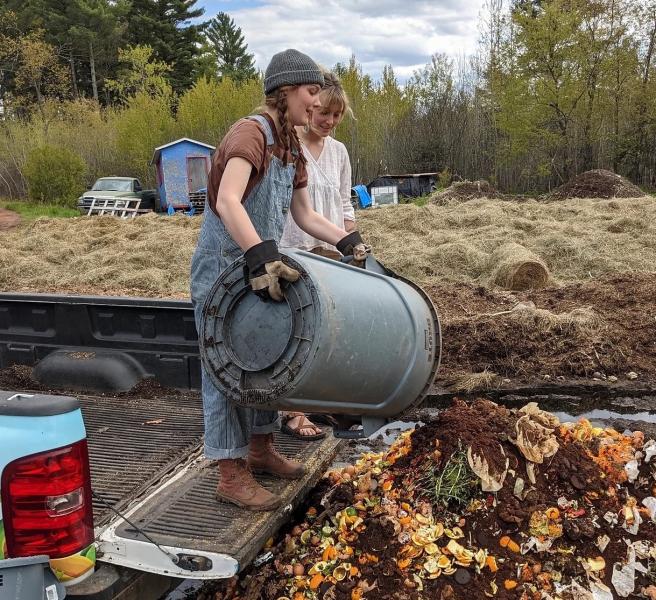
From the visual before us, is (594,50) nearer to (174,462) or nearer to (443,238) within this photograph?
(443,238)

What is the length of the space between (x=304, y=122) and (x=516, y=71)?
21558mm

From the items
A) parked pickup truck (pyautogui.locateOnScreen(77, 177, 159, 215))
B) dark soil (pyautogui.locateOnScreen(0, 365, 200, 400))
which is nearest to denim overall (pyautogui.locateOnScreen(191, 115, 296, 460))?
dark soil (pyautogui.locateOnScreen(0, 365, 200, 400))

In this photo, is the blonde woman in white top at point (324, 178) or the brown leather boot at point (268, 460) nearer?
the brown leather boot at point (268, 460)

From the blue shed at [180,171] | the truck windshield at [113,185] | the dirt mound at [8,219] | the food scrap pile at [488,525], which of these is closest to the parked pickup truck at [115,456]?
the food scrap pile at [488,525]

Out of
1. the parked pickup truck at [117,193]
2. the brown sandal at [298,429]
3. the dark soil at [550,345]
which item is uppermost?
the parked pickup truck at [117,193]

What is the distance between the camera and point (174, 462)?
8.86 ft

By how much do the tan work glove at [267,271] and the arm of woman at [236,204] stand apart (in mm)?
80

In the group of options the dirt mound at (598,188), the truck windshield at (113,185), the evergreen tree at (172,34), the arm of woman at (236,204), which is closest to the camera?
the arm of woman at (236,204)

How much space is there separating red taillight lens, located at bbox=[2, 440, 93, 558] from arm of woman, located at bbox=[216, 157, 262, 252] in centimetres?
82

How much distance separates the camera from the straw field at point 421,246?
350 inches

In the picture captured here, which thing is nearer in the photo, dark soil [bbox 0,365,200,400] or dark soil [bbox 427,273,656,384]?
dark soil [bbox 0,365,200,400]

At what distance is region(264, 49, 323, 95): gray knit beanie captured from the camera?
7.48 feet

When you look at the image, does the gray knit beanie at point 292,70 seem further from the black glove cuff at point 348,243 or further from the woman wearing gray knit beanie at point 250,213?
the black glove cuff at point 348,243

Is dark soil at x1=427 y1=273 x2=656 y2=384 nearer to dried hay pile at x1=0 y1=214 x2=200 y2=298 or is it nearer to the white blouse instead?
the white blouse
